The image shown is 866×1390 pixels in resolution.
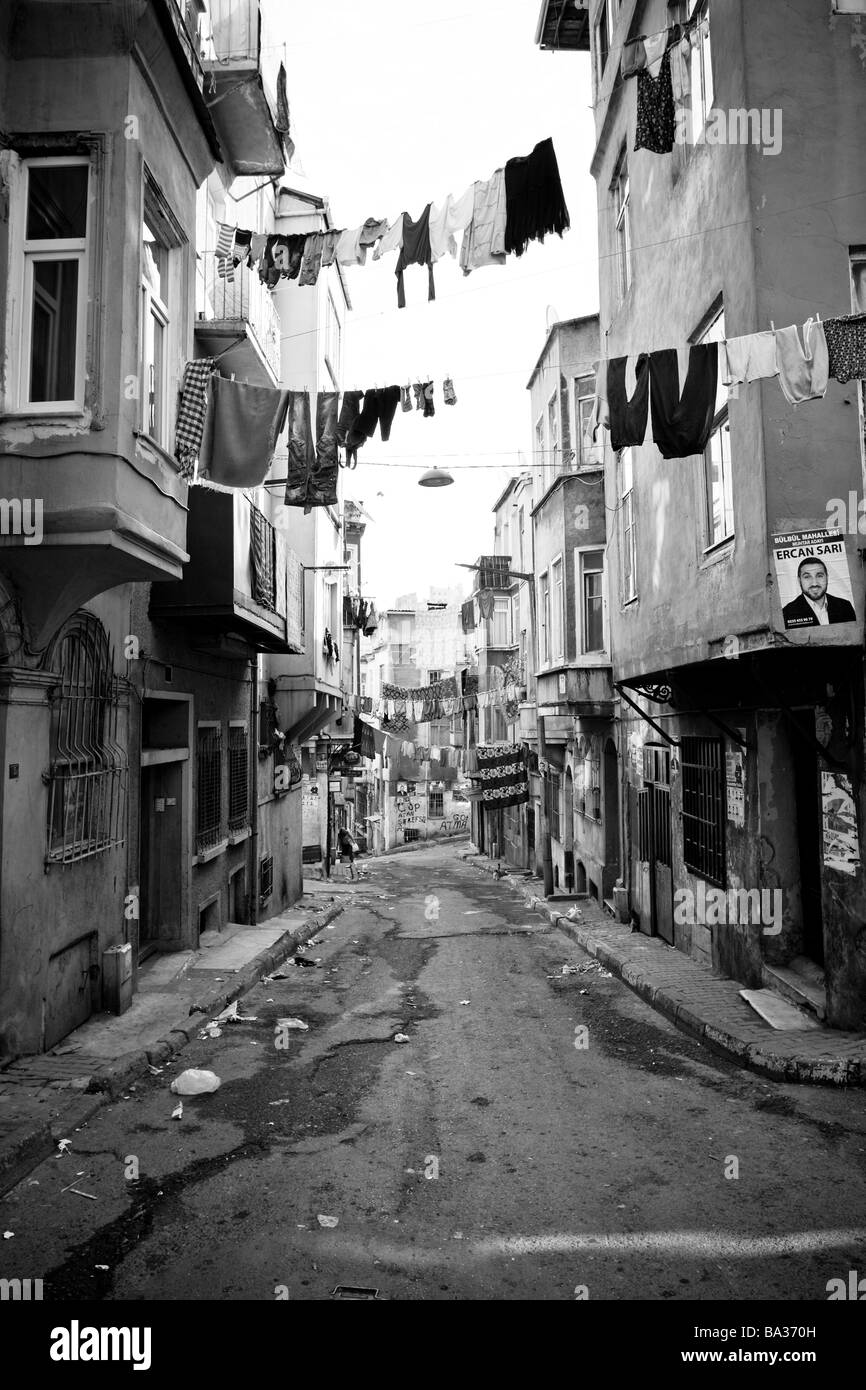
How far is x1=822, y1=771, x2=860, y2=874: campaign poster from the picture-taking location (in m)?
7.79

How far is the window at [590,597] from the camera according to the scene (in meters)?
19.2

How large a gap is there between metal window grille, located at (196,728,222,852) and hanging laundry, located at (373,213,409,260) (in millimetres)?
6687

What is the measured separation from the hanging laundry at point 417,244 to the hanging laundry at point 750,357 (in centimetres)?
341

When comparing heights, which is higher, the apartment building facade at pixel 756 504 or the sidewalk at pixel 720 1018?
the apartment building facade at pixel 756 504

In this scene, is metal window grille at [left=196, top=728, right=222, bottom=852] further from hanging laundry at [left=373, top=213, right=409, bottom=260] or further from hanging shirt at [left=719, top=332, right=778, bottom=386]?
hanging shirt at [left=719, top=332, right=778, bottom=386]

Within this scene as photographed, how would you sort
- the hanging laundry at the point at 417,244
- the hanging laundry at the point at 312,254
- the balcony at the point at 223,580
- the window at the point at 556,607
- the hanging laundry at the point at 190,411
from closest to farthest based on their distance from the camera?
the hanging laundry at the point at 190,411, the hanging laundry at the point at 417,244, the hanging laundry at the point at 312,254, the balcony at the point at 223,580, the window at the point at 556,607

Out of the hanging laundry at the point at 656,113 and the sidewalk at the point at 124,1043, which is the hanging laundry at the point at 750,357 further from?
the sidewalk at the point at 124,1043

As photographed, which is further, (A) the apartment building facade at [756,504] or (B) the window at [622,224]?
(B) the window at [622,224]

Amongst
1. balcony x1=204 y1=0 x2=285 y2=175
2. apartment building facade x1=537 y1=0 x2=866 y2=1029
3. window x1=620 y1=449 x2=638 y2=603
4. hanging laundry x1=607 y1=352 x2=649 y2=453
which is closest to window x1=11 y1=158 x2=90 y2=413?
balcony x1=204 y1=0 x2=285 y2=175

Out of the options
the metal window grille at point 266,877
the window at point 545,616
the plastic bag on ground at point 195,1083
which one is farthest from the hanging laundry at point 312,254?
the window at point 545,616

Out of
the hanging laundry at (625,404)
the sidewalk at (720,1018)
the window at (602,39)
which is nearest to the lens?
the sidewalk at (720,1018)

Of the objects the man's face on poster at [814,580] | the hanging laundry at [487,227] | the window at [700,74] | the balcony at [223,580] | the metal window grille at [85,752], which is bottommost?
the metal window grille at [85,752]

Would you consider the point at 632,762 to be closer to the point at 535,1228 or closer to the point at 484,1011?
the point at 484,1011

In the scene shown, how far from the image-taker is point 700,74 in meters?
9.95
